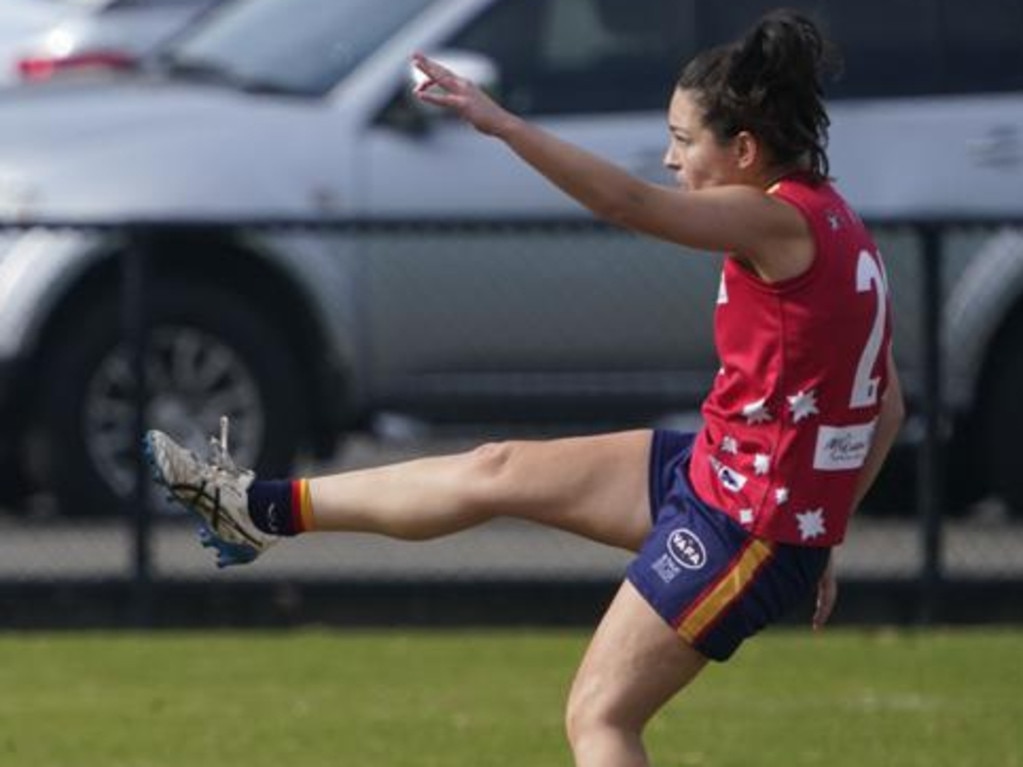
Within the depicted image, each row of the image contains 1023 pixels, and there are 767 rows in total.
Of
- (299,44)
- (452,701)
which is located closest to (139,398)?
(299,44)

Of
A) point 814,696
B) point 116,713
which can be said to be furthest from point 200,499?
point 814,696

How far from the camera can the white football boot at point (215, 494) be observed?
6562 millimetres

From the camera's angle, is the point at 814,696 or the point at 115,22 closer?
the point at 814,696

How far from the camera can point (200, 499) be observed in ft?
21.6

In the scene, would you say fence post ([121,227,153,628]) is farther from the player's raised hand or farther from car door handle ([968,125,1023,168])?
the player's raised hand

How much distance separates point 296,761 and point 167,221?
3.69 meters

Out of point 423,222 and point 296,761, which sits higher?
point 423,222

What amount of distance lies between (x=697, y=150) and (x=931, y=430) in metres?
5.71

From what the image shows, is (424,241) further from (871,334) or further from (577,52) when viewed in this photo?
(871,334)

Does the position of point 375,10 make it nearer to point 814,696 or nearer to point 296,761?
point 814,696

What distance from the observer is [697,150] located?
6113 millimetres

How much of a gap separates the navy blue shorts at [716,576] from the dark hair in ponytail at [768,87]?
67 centimetres

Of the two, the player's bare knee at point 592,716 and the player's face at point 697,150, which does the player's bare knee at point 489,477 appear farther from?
the player's face at point 697,150

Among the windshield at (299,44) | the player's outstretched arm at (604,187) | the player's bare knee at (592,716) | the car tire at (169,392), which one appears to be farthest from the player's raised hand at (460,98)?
the windshield at (299,44)
